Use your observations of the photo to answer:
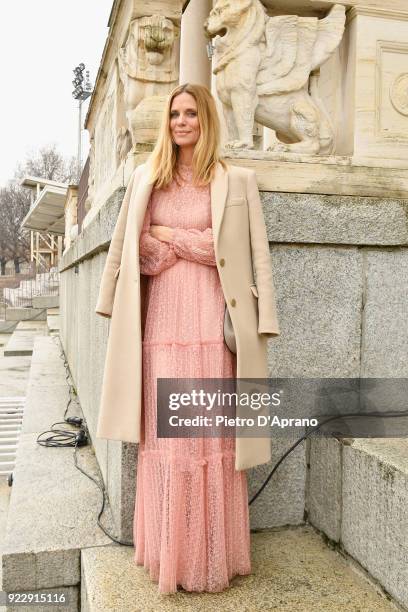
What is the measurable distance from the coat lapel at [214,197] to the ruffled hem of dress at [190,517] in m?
0.99

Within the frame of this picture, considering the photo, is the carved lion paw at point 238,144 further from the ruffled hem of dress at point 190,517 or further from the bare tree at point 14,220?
Answer: the bare tree at point 14,220

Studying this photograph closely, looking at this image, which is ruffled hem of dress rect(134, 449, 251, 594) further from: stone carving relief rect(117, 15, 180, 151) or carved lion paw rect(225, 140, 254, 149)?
stone carving relief rect(117, 15, 180, 151)

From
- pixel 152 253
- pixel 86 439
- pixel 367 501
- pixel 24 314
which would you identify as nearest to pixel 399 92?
pixel 152 253

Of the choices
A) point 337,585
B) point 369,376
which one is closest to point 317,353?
point 369,376

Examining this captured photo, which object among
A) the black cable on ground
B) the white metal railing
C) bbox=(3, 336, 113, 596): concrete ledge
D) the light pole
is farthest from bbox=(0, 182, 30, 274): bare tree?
bbox=(3, 336, 113, 596): concrete ledge

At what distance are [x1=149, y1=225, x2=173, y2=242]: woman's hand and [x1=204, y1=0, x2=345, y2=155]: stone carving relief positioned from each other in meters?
0.96

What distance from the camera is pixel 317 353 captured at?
3.52m

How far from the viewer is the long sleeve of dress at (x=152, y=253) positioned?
2.79m

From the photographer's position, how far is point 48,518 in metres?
3.53

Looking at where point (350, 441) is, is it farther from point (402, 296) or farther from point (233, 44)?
point (233, 44)

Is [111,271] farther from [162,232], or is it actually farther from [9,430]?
[9,430]

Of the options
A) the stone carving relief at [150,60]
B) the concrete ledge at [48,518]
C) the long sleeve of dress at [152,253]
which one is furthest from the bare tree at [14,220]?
the long sleeve of dress at [152,253]

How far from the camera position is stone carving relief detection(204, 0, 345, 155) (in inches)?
140

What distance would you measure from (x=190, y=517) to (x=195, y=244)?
1185mm
